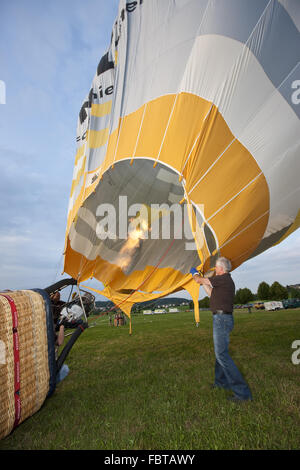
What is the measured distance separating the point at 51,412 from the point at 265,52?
4.62m

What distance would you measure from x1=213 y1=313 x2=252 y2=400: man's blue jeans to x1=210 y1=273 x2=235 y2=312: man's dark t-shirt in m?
0.10

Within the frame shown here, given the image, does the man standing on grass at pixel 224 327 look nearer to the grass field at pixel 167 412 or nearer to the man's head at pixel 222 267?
the man's head at pixel 222 267

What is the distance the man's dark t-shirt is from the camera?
9.68ft

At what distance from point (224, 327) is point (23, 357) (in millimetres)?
2052

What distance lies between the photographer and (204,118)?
9.70 feet

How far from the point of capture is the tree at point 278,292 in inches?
2347

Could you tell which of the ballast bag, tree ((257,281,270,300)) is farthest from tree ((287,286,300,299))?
the ballast bag

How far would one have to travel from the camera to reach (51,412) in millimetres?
2764

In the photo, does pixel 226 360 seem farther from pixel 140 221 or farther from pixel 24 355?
pixel 140 221

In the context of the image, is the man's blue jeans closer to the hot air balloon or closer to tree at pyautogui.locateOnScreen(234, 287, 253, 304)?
the hot air balloon

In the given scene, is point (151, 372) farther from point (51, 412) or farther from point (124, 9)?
point (124, 9)

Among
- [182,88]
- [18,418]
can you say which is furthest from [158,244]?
[18,418]

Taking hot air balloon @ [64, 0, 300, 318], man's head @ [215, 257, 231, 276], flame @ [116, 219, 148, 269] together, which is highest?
hot air balloon @ [64, 0, 300, 318]

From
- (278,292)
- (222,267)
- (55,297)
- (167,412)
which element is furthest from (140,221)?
(278,292)
